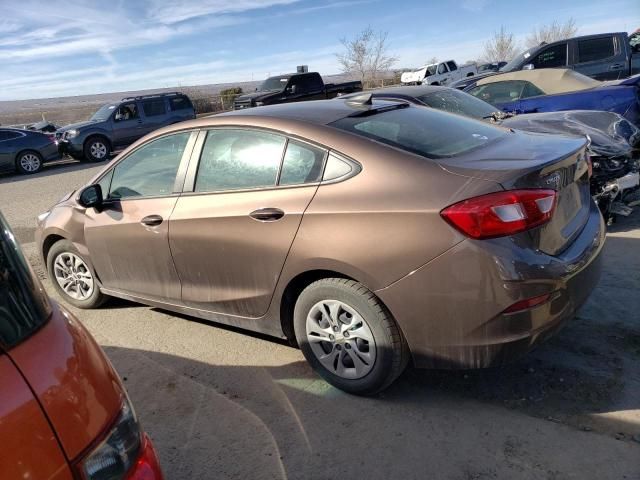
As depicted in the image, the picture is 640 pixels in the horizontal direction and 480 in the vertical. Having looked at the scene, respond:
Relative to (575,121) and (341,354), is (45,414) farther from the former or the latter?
(575,121)

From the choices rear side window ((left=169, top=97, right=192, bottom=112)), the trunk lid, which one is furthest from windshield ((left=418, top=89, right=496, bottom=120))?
rear side window ((left=169, top=97, right=192, bottom=112))

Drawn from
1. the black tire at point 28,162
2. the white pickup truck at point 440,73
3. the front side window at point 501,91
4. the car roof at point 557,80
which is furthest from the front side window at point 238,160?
the white pickup truck at point 440,73

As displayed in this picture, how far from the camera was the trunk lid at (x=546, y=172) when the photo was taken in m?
2.66

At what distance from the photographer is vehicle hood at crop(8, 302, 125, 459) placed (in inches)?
53.1

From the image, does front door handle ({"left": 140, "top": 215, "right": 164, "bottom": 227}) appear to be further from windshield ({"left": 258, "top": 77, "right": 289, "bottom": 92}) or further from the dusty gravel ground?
windshield ({"left": 258, "top": 77, "right": 289, "bottom": 92})

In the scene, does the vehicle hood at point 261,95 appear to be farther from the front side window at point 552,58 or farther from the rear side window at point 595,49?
the rear side window at point 595,49

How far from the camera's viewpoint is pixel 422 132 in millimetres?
3314

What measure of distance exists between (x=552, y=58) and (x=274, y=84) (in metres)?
12.9

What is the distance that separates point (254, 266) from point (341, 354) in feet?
2.45

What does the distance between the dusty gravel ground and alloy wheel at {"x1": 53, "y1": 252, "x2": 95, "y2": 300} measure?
0.91 m

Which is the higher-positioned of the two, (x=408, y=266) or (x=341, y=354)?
(x=408, y=266)

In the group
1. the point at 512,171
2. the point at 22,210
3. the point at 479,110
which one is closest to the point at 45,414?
the point at 512,171

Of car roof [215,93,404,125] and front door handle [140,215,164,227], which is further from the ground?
car roof [215,93,404,125]

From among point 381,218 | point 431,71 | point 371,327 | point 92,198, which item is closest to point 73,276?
point 92,198
